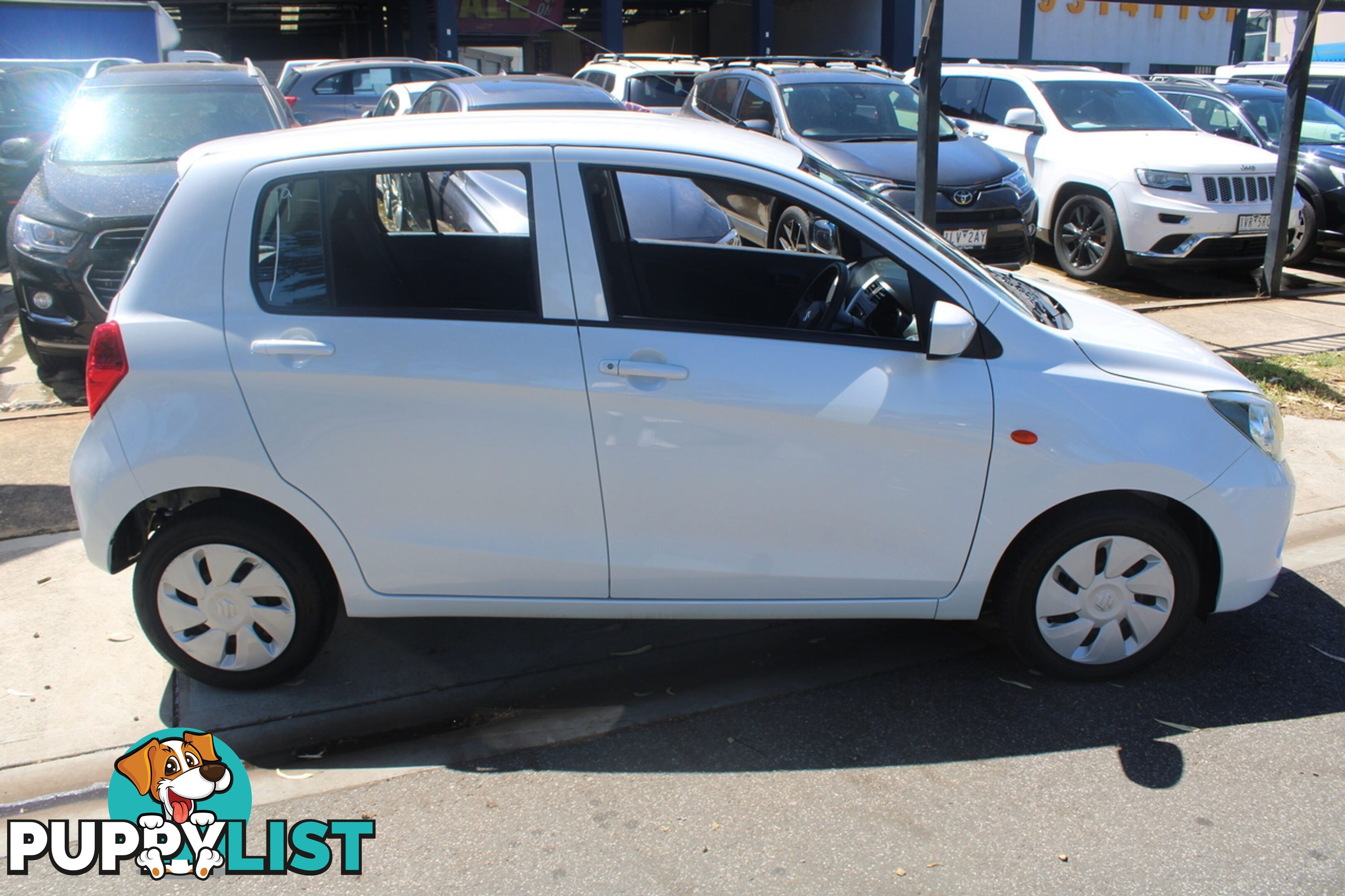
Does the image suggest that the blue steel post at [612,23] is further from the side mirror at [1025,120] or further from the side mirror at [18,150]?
the side mirror at [18,150]

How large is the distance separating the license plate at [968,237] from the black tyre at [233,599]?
21.6ft

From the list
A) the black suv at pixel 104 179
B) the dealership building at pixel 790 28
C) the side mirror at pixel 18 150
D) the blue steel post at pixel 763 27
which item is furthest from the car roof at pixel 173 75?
the blue steel post at pixel 763 27

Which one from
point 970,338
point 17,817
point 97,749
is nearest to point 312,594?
point 97,749

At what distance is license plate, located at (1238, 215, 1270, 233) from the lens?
9.50 m

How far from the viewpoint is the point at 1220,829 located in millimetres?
3008

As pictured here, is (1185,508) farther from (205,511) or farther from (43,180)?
(43,180)

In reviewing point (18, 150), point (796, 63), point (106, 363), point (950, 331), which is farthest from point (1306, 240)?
point (18, 150)

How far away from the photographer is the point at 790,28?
33.4 meters

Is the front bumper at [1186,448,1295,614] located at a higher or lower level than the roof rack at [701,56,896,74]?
lower

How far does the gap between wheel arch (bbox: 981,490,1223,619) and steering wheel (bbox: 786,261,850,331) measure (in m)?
0.94

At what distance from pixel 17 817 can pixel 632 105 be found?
35.1ft

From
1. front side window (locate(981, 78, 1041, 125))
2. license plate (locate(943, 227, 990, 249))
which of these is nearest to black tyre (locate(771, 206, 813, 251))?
license plate (locate(943, 227, 990, 249))

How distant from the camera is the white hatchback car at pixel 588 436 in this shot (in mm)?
3299

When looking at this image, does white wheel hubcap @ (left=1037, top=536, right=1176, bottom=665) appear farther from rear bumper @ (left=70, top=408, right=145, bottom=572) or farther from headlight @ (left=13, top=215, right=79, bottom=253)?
headlight @ (left=13, top=215, right=79, bottom=253)
